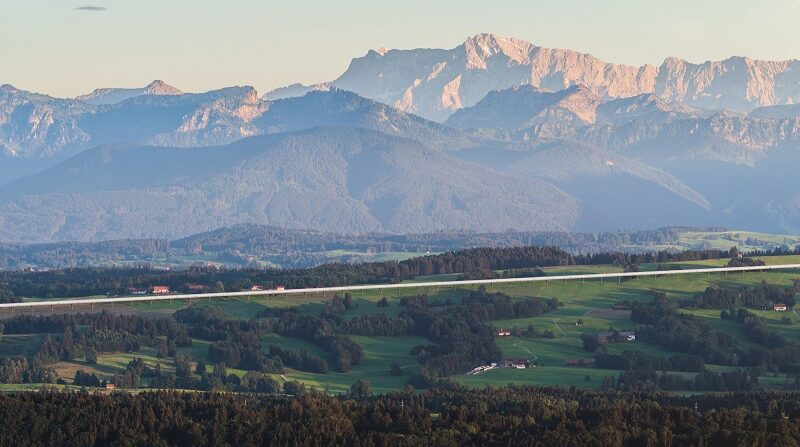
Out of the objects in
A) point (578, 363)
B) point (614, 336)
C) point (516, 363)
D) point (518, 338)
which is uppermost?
point (614, 336)

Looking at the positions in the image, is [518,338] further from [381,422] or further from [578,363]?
[381,422]

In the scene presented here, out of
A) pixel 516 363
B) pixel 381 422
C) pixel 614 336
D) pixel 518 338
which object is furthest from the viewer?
pixel 518 338

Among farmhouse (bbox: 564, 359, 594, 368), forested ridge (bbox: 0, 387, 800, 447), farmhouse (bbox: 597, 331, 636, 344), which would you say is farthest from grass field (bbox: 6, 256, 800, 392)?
forested ridge (bbox: 0, 387, 800, 447)

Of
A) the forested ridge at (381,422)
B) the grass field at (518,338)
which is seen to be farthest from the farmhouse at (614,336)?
the forested ridge at (381,422)

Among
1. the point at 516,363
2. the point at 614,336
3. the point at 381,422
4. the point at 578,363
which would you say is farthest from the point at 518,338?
the point at 381,422

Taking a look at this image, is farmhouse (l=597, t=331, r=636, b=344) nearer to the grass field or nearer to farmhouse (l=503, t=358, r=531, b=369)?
the grass field

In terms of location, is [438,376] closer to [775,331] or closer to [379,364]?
[379,364]
